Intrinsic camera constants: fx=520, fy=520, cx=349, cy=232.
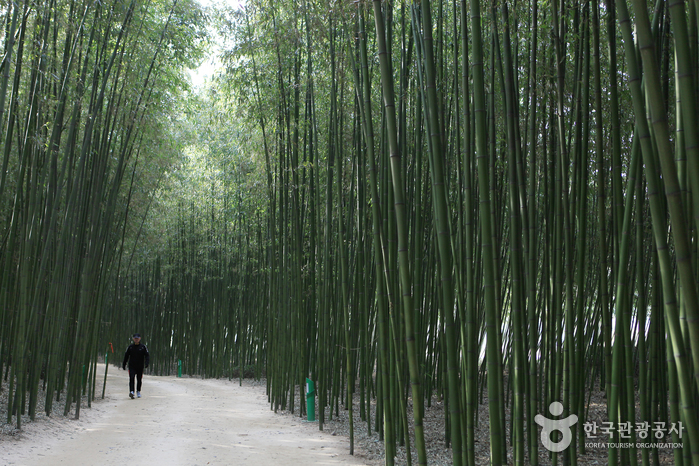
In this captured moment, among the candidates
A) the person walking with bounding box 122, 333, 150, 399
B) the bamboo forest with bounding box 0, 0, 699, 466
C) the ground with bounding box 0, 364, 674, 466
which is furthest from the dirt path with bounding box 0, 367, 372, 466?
the person walking with bounding box 122, 333, 150, 399

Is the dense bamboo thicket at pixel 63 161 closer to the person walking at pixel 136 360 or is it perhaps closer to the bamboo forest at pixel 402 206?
the bamboo forest at pixel 402 206

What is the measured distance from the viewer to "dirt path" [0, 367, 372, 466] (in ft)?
10.2

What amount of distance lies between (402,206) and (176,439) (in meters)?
2.90

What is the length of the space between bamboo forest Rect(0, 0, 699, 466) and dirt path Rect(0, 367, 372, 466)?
0.93 ft

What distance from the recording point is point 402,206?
65.7 inches

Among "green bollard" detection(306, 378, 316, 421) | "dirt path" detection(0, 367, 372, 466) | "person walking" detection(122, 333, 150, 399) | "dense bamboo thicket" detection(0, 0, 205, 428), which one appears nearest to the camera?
"dirt path" detection(0, 367, 372, 466)

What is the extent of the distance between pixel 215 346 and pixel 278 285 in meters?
3.91

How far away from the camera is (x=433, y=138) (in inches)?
63.4

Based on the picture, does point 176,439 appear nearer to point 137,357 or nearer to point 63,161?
point 63,161

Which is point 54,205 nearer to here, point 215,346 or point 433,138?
point 433,138

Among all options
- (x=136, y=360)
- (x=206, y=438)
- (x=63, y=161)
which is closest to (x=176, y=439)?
(x=206, y=438)

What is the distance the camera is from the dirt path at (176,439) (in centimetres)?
311

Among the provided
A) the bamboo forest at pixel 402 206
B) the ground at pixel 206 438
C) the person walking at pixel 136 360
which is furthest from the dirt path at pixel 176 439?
the person walking at pixel 136 360

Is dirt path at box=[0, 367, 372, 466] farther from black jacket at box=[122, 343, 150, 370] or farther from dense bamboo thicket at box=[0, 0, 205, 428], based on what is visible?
black jacket at box=[122, 343, 150, 370]
